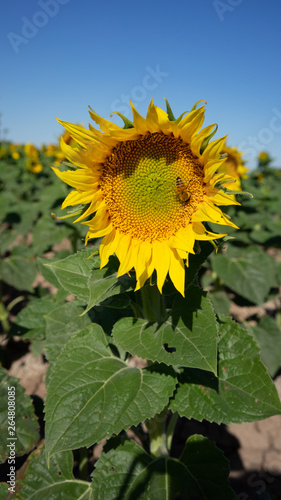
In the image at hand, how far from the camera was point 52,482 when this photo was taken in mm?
1768

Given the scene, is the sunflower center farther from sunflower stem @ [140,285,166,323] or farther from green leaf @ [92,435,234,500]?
green leaf @ [92,435,234,500]

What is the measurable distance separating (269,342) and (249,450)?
3.21ft

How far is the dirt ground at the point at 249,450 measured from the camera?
2.44 m

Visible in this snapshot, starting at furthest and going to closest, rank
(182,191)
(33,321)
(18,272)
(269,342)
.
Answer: (18,272) < (269,342) < (33,321) < (182,191)

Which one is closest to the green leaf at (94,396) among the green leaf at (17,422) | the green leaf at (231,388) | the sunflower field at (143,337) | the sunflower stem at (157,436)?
the sunflower field at (143,337)

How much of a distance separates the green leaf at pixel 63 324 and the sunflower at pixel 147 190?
0.64 metres

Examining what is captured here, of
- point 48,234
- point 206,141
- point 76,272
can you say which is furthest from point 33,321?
point 206,141

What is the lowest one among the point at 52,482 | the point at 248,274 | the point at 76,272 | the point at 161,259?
the point at 52,482

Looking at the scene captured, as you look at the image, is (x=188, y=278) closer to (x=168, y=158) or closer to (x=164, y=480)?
(x=168, y=158)

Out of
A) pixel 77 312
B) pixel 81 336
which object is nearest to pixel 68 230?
pixel 77 312

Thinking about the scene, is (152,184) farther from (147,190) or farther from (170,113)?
(170,113)

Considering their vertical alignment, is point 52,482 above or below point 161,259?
below

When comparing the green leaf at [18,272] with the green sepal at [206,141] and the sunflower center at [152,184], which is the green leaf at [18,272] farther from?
the green sepal at [206,141]

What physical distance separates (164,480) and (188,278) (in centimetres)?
93
